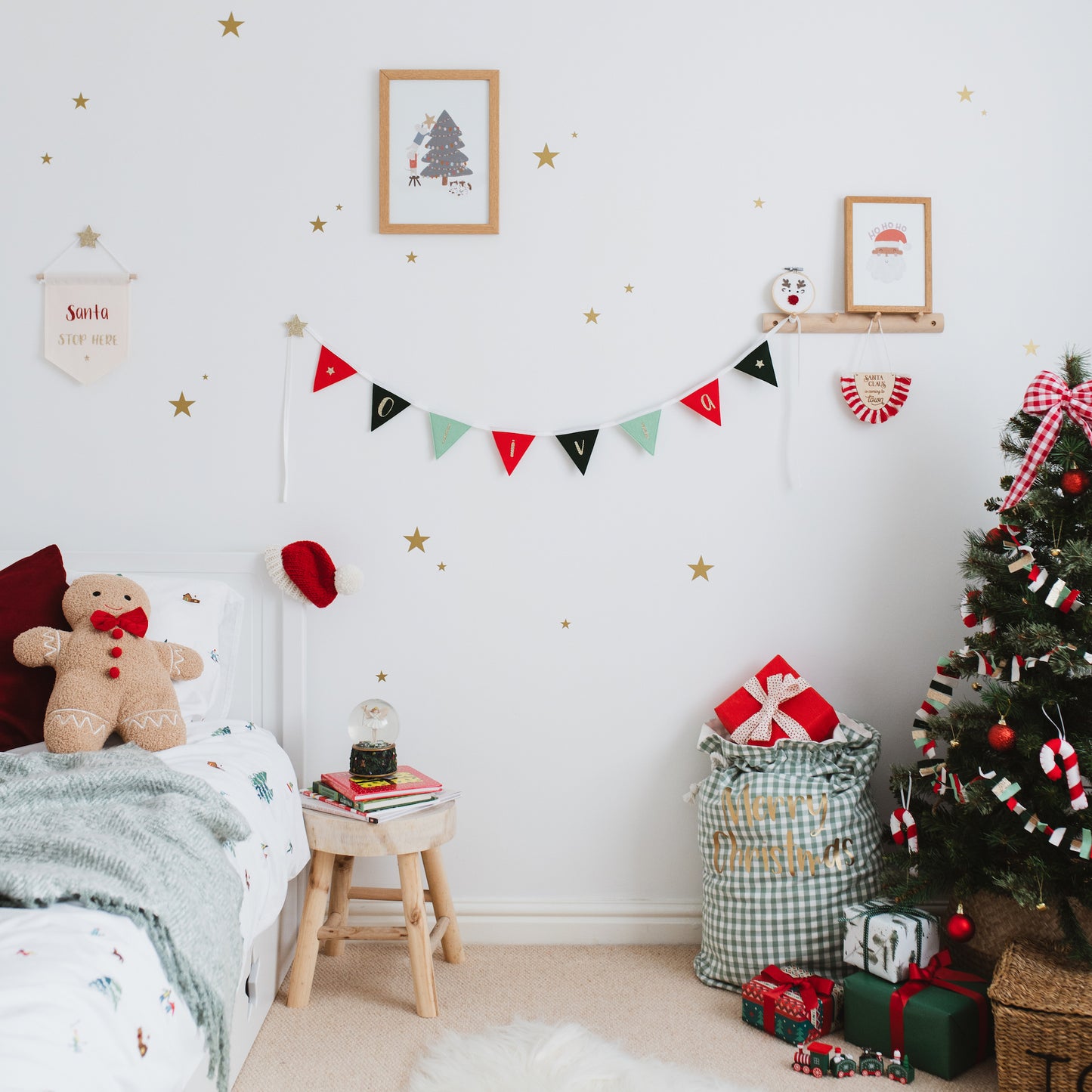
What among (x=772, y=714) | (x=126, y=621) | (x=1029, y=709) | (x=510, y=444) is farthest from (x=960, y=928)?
(x=126, y=621)

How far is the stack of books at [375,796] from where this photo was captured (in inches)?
74.8

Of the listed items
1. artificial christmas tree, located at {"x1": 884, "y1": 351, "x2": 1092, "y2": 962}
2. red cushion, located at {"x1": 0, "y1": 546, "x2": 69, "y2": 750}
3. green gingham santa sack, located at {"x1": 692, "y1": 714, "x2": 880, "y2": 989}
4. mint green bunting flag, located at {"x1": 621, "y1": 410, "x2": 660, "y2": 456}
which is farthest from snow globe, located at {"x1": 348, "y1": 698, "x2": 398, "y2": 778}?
artificial christmas tree, located at {"x1": 884, "y1": 351, "x2": 1092, "y2": 962}

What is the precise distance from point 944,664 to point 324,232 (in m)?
1.74

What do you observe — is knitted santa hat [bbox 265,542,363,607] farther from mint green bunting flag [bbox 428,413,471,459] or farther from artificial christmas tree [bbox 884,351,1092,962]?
artificial christmas tree [bbox 884,351,1092,962]

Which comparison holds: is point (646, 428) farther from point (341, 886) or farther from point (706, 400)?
point (341, 886)

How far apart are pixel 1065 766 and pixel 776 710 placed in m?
0.59

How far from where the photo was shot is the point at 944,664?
2020 millimetres

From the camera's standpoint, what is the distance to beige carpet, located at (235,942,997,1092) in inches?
67.4

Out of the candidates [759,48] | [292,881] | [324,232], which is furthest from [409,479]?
[759,48]

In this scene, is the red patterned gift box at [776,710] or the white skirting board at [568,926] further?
the white skirting board at [568,926]

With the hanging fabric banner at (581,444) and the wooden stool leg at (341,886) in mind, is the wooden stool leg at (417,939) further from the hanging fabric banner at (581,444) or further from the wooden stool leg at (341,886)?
the hanging fabric banner at (581,444)

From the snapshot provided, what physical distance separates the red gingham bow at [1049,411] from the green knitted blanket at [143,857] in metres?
1.63

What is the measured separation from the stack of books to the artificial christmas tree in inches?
38.6

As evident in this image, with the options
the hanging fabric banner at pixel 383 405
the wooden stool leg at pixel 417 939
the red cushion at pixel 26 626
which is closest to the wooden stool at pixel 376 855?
the wooden stool leg at pixel 417 939
